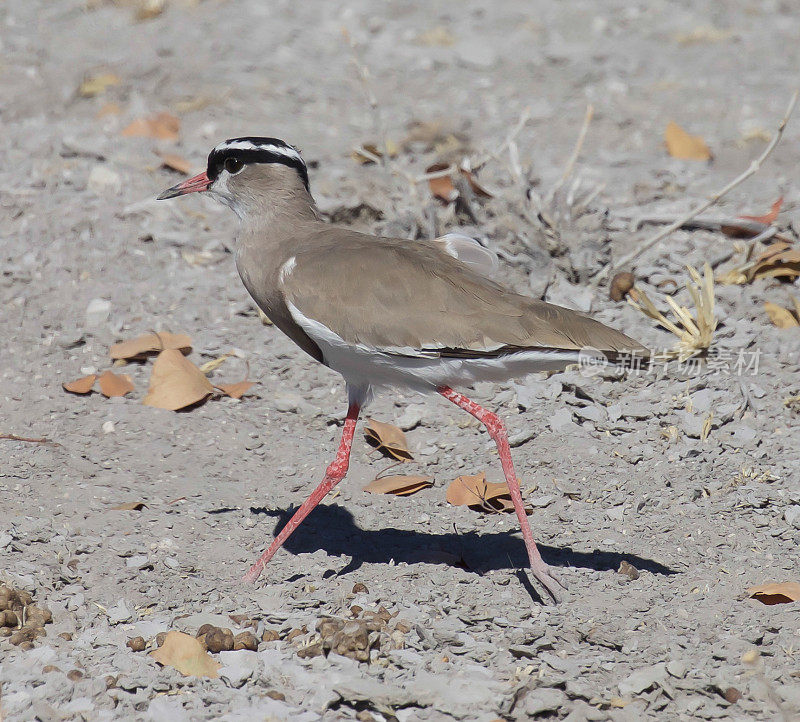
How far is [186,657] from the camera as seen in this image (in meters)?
3.55

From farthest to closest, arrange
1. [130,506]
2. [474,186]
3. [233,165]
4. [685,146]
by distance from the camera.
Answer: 1. [685,146]
2. [474,186]
3. [233,165]
4. [130,506]

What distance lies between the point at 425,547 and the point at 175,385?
162 cm

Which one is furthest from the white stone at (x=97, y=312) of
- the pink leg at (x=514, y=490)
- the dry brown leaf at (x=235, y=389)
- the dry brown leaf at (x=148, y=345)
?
the pink leg at (x=514, y=490)

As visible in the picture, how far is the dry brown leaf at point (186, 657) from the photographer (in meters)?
3.52

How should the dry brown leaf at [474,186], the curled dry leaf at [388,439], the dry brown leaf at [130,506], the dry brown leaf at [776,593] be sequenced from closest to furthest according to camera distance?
the dry brown leaf at [776,593], the dry brown leaf at [130,506], the curled dry leaf at [388,439], the dry brown leaf at [474,186]

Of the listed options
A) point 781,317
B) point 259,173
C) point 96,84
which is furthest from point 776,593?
point 96,84

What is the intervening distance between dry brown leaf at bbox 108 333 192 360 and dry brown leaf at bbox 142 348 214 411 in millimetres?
195

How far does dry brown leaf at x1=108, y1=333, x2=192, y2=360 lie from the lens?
552 centimetres

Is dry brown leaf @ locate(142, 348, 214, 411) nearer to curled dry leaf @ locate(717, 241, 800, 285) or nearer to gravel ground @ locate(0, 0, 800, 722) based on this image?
→ gravel ground @ locate(0, 0, 800, 722)

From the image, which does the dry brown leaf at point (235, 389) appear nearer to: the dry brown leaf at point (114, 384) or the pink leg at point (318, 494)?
the dry brown leaf at point (114, 384)

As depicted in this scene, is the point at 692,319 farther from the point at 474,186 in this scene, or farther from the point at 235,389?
the point at 235,389

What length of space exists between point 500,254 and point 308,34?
438cm

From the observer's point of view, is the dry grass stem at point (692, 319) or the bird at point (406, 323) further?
the dry grass stem at point (692, 319)

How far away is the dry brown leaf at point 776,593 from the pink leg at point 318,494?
5.49ft
